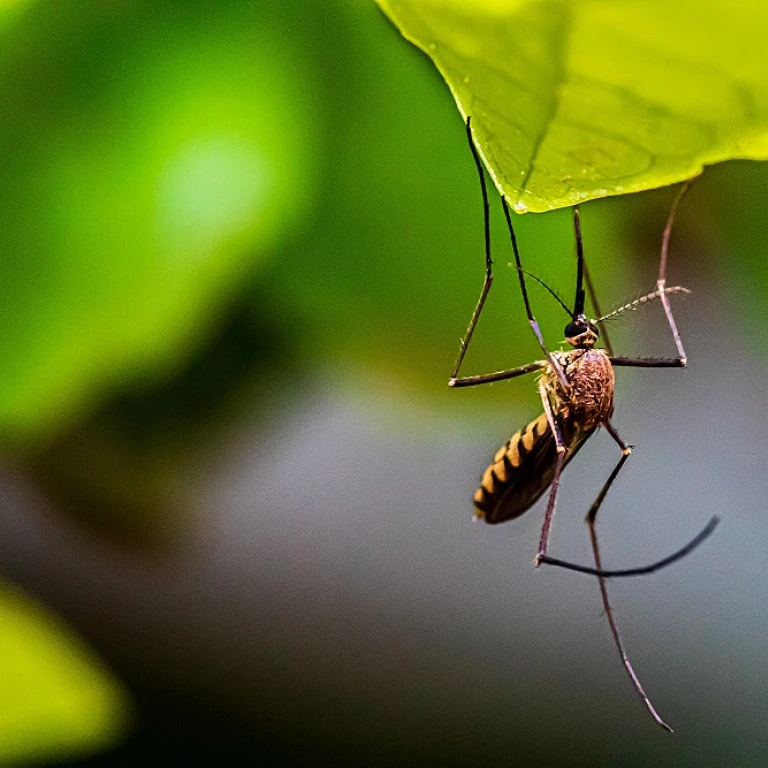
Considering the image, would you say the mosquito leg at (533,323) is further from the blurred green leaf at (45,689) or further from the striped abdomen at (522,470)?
the blurred green leaf at (45,689)

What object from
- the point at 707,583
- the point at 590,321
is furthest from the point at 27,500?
the point at 707,583

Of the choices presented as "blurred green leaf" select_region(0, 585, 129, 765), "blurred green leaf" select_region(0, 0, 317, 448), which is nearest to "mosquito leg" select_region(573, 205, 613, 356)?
"blurred green leaf" select_region(0, 0, 317, 448)

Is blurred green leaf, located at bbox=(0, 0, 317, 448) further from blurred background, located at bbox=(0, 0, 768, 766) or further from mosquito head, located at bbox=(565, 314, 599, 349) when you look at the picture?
mosquito head, located at bbox=(565, 314, 599, 349)

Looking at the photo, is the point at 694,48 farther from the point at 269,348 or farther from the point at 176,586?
the point at 176,586

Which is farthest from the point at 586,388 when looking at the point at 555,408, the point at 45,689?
the point at 45,689

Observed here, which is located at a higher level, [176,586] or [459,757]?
[176,586]

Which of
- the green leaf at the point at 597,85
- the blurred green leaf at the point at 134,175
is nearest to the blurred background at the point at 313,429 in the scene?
the blurred green leaf at the point at 134,175
